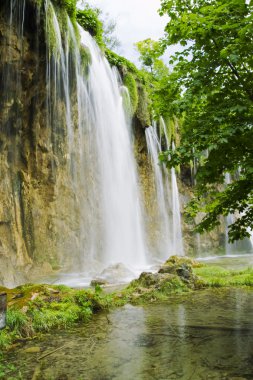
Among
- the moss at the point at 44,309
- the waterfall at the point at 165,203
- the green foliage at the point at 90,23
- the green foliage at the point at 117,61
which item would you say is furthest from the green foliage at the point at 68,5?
the moss at the point at 44,309

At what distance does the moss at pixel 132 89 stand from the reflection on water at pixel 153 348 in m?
17.6

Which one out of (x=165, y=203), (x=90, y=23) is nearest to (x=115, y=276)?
(x=165, y=203)

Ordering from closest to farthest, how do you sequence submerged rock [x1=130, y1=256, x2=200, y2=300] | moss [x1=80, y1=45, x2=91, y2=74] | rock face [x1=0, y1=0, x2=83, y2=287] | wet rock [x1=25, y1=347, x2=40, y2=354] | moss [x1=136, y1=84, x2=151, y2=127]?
wet rock [x1=25, y1=347, x2=40, y2=354]
submerged rock [x1=130, y1=256, x2=200, y2=300]
rock face [x1=0, y1=0, x2=83, y2=287]
moss [x1=80, y1=45, x2=91, y2=74]
moss [x1=136, y1=84, x2=151, y2=127]

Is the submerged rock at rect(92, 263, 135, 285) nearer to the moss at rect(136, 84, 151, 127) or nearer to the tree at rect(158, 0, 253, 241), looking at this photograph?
the tree at rect(158, 0, 253, 241)

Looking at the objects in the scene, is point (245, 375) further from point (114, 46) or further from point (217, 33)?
point (114, 46)

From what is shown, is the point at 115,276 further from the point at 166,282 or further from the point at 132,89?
the point at 132,89

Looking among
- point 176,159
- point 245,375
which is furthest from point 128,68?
point 245,375

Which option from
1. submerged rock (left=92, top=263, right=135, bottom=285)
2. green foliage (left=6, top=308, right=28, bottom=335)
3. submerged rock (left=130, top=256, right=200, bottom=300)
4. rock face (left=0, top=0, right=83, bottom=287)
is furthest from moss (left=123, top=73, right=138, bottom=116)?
green foliage (left=6, top=308, right=28, bottom=335)

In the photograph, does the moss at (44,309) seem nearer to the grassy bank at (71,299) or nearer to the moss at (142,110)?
the grassy bank at (71,299)

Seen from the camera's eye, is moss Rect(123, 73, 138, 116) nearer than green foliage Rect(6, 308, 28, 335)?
No

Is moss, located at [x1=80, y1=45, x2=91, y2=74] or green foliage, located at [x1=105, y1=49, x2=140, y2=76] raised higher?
green foliage, located at [x1=105, y1=49, x2=140, y2=76]

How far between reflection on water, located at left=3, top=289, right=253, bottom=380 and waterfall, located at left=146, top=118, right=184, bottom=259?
17888 mm

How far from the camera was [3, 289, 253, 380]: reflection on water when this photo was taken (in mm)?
3738

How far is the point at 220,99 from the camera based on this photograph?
5156mm
